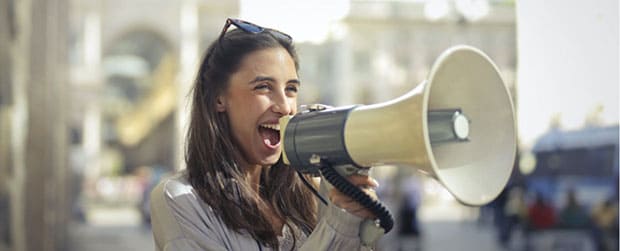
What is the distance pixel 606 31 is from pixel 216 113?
2.67 feet

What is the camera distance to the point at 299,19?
8.45 feet

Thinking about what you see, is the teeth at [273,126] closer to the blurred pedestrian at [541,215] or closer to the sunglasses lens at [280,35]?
the sunglasses lens at [280,35]

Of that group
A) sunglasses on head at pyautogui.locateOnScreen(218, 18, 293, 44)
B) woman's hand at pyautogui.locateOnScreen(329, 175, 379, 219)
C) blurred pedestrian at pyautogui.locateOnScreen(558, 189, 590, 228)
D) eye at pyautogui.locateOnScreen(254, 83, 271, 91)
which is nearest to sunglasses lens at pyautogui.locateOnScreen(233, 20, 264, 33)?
sunglasses on head at pyautogui.locateOnScreen(218, 18, 293, 44)

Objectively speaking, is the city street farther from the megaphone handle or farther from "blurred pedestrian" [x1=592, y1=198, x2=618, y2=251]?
the megaphone handle

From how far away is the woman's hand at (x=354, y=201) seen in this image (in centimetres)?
113

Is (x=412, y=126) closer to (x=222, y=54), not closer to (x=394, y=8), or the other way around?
(x=222, y=54)

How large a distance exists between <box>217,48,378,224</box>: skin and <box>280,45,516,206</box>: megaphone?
11 cm

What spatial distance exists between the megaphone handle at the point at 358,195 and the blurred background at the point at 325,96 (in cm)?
26

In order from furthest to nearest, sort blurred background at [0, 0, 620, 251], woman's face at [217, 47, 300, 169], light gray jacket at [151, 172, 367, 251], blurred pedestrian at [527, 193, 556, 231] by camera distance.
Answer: blurred pedestrian at [527, 193, 556, 231]
blurred background at [0, 0, 620, 251]
woman's face at [217, 47, 300, 169]
light gray jacket at [151, 172, 367, 251]

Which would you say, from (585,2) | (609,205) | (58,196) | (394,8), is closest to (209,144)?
(585,2)

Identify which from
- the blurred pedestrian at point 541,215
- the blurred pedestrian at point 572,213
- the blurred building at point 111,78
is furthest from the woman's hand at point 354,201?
the blurred pedestrian at point 541,215

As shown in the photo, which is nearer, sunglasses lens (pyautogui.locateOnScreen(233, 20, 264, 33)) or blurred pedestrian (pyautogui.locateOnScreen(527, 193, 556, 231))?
sunglasses lens (pyautogui.locateOnScreen(233, 20, 264, 33))

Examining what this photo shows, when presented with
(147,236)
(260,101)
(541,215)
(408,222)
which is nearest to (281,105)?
(260,101)

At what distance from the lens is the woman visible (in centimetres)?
123
